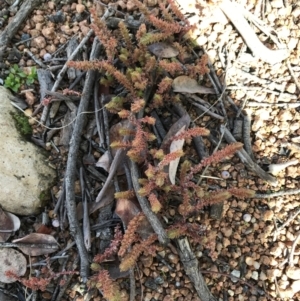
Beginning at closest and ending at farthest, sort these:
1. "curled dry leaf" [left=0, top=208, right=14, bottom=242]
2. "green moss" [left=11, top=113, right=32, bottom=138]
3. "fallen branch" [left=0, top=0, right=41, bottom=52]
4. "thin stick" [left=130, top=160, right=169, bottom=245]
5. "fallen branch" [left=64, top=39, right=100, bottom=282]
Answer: "thin stick" [left=130, top=160, right=169, bottom=245], "fallen branch" [left=64, top=39, right=100, bottom=282], "curled dry leaf" [left=0, top=208, right=14, bottom=242], "green moss" [left=11, top=113, right=32, bottom=138], "fallen branch" [left=0, top=0, right=41, bottom=52]

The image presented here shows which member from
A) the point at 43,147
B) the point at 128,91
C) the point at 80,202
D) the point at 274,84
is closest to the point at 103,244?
the point at 80,202

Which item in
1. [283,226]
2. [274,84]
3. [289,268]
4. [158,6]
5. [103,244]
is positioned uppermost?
[158,6]

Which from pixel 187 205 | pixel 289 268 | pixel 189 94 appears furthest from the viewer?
pixel 189 94

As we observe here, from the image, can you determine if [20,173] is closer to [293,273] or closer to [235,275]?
[235,275]

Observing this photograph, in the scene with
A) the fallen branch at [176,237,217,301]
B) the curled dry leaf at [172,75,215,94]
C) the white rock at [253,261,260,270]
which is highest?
the curled dry leaf at [172,75,215,94]

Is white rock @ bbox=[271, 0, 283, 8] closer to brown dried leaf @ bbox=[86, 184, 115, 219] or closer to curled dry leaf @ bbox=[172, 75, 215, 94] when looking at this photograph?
curled dry leaf @ bbox=[172, 75, 215, 94]

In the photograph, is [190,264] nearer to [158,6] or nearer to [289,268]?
[289,268]

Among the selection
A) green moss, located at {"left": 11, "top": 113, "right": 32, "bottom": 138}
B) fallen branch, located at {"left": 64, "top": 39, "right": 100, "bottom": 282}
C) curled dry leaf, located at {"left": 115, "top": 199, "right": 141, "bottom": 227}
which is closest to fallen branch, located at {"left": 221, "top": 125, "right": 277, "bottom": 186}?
curled dry leaf, located at {"left": 115, "top": 199, "right": 141, "bottom": 227}
